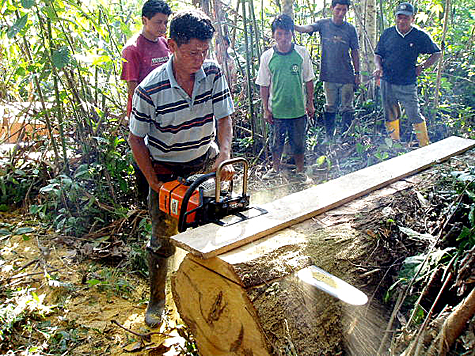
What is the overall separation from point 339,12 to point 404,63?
1.09m

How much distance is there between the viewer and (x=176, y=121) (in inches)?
102

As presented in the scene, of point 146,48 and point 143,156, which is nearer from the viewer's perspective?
point 143,156

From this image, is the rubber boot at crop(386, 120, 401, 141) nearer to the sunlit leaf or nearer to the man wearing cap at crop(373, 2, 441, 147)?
the man wearing cap at crop(373, 2, 441, 147)

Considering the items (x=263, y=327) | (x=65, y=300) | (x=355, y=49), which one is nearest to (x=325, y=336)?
(x=263, y=327)

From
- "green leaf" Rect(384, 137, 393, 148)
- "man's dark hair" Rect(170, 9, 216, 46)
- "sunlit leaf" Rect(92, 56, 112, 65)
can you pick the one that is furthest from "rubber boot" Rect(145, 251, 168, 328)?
"green leaf" Rect(384, 137, 393, 148)

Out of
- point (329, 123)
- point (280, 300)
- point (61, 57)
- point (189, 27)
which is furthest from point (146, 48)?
point (329, 123)

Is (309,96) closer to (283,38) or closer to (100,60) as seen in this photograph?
(283,38)

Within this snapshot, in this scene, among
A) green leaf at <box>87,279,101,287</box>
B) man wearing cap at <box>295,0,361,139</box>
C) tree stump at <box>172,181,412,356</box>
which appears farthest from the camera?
man wearing cap at <box>295,0,361,139</box>

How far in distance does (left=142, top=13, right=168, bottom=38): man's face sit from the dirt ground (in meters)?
1.99

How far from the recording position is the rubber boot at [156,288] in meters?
2.84

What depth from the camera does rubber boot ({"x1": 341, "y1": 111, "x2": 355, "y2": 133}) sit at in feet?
19.8

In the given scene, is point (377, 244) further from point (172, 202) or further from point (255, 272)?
point (172, 202)

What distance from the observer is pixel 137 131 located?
2.53 metres

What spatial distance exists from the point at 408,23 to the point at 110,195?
4.25 m
